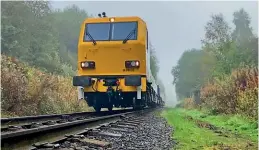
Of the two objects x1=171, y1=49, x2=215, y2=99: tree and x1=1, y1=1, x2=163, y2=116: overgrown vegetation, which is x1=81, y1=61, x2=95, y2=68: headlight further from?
x1=171, y1=49, x2=215, y2=99: tree

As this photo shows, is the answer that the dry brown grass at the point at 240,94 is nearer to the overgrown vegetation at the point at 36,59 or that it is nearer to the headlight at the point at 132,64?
the headlight at the point at 132,64

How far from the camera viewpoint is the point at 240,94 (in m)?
12.1

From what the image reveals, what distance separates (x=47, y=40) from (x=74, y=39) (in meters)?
24.5

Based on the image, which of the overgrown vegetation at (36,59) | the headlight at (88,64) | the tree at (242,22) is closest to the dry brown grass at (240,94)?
the headlight at (88,64)

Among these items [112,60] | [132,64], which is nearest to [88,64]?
[112,60]

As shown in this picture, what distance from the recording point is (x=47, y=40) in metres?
35.7

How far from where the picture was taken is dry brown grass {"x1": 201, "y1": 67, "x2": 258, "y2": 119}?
11.1 metres

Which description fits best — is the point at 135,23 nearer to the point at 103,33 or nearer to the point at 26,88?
the point at 103,33

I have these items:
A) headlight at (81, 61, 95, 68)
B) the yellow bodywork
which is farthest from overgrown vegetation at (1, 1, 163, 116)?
the yellow bodywork

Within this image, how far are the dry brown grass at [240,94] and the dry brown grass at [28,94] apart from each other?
5.82 metres

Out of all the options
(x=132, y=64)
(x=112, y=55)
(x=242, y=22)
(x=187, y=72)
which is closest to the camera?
(x=132, y=64)

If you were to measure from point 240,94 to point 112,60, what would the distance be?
4.27 meters

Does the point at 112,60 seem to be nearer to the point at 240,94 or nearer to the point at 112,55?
the point at 112,55

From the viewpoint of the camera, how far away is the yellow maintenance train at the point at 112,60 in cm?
1287
